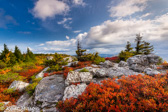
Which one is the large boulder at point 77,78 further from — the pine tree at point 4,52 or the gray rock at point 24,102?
the pine tree at point 4,52

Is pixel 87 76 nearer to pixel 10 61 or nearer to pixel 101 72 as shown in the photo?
pixel 101 72

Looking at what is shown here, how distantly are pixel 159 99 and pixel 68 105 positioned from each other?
486 cm

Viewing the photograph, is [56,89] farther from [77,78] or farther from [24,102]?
[24,102]

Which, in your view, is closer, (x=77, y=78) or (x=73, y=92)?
(x=73, y=92)

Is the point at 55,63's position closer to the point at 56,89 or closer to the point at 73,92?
the point at 56,89

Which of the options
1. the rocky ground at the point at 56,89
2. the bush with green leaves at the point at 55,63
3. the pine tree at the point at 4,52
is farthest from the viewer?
the pine tree at the point at 4,52

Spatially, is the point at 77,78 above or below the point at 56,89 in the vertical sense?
above

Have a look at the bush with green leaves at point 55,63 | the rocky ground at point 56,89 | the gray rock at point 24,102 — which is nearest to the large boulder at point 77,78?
the rocky ground at point 56,89

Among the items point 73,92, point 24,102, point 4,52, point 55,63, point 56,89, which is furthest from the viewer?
point 4,52

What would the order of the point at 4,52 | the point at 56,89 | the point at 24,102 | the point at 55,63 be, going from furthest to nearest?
1. the point at 4,52
2. the point at 55,63
3. the point at 56,89
4. the point at 24,102

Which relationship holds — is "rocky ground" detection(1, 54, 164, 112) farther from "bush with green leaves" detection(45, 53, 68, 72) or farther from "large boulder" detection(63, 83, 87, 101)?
"bush with green leaves" detection(45, 53, 68, 72)

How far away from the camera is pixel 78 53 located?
77.8 ft

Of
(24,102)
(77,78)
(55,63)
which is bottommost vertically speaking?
(24,102)

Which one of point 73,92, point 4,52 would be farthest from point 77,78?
point 4,52
